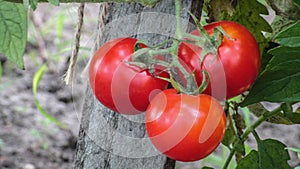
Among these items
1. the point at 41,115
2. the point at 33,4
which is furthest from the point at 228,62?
the point at 41,115

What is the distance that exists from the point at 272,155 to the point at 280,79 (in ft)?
0.61

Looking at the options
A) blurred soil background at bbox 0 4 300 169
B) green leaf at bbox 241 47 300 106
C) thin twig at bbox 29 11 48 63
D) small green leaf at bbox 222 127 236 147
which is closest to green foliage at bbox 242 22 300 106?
green leaf at bbox 241 47 300 106

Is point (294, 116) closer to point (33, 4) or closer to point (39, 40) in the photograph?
point (33, 4)

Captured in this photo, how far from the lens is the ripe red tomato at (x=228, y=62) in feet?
2.19

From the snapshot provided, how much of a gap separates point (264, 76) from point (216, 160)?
129 centimetres

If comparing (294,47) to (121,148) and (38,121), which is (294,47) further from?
(38,121)

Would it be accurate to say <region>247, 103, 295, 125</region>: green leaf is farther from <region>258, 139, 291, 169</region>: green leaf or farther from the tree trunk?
the tree trunk

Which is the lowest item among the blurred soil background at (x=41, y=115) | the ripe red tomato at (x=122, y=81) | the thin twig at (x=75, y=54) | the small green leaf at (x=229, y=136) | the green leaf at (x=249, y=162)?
the blurred soil background at (x=41, y=115)

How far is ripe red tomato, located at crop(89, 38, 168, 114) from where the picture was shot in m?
0.68

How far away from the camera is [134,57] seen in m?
0.66

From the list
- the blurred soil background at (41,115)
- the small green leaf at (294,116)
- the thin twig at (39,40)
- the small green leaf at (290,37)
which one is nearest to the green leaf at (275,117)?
the small green leaf at (294,116)

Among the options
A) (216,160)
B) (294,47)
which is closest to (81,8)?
(294,47)

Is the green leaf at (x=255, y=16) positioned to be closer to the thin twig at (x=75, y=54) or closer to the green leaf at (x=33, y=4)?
the thin twig at (x=75, y=54)

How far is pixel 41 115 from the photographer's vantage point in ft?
8.35
